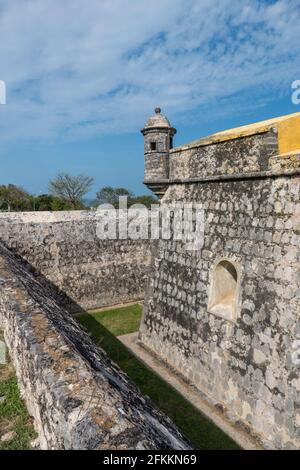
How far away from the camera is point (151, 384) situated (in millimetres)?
7215

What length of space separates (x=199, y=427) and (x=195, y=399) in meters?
0.80

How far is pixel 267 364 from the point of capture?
539cm

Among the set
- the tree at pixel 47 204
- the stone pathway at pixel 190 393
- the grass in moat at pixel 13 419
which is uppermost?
the tree at pixel 47 204

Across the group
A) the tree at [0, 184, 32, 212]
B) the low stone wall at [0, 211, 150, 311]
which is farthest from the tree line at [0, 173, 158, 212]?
the low stone wall at [0, 211, 150, 311]

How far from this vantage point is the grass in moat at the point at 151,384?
5613 mm

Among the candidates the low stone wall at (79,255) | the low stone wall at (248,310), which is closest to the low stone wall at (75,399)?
the low stone wall at (248,310)

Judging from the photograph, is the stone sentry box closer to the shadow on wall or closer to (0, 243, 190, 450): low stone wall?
(0, 243, 190, 450): low stone wall

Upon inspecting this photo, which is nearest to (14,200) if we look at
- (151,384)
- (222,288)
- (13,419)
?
(151,384)

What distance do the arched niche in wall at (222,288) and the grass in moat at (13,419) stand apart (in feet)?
13.5

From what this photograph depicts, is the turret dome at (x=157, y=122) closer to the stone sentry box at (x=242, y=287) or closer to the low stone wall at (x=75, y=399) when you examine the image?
the stone sentry box at (x=242, y=287)

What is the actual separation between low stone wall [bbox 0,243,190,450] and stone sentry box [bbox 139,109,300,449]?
3078mm

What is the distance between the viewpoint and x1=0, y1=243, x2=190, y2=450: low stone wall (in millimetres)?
1876
